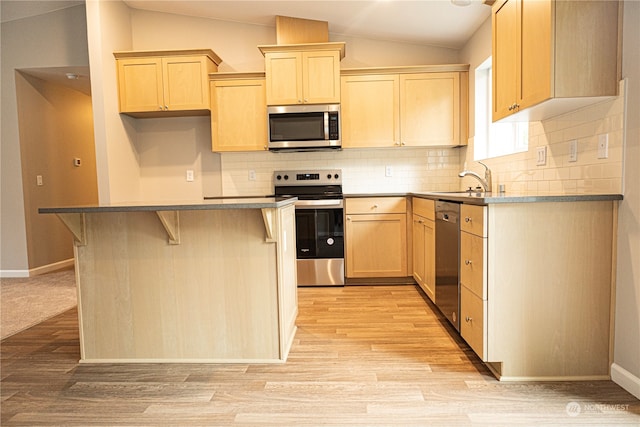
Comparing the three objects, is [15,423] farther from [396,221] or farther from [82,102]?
[82,102]

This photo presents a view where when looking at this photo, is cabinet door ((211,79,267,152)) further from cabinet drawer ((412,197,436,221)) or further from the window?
the window

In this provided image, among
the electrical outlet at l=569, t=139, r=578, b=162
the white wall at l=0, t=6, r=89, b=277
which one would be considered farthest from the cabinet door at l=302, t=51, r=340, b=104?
the white wall at l=0, t=6, r=89, b=277

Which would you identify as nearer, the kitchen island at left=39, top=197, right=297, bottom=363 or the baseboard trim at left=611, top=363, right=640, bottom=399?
the baseboard trim at left=611, top=363, right=640, bottom=399

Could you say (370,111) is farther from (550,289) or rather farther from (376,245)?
(550,289)

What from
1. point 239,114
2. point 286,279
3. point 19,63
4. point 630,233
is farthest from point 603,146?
point 19,63

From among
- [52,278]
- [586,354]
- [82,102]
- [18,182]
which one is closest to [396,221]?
[586,354]

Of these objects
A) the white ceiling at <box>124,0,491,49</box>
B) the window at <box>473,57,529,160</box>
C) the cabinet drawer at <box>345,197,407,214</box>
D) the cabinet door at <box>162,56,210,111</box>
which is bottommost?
the cabinet drawer at <box>345,197,407,214</box>

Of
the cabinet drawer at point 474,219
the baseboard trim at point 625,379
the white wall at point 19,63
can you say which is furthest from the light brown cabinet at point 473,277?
the white wall at point 19,63

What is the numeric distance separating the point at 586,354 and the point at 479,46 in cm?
287

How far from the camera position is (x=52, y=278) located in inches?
185

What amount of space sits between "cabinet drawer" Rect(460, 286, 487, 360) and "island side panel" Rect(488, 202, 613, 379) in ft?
0.14

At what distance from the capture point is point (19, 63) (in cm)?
465

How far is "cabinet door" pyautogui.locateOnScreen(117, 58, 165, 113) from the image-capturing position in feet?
13.6

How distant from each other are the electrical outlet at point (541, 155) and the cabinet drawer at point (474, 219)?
77cm
